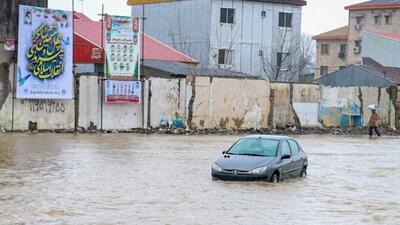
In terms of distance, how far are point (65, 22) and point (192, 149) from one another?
10.4 m

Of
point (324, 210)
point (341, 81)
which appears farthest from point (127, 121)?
point (324, 210)

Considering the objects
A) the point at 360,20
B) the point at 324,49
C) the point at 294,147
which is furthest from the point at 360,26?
the point at 294,147

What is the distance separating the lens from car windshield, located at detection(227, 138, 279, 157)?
2150 centimetres

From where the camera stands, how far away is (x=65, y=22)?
38344 millimetres

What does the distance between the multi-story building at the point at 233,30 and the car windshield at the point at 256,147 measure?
44.2 meters

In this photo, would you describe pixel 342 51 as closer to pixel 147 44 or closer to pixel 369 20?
pixel 369 20

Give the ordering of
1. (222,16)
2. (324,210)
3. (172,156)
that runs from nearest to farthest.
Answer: (324,210)
(172,156)
(222,16)

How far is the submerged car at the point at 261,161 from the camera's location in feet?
66.7

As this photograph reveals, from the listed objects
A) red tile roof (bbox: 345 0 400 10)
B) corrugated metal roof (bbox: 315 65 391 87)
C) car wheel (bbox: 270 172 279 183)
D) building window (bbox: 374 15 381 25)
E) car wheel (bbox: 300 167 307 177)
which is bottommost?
car wheel (bbox: 300 167 307 177)

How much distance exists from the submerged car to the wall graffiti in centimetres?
1779

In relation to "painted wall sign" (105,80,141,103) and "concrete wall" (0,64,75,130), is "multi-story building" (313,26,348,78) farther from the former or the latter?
"concrete wall" (0,64,75,130)

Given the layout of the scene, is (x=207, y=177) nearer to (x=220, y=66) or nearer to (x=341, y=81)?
(x=341, y=81)

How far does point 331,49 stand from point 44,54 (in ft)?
233

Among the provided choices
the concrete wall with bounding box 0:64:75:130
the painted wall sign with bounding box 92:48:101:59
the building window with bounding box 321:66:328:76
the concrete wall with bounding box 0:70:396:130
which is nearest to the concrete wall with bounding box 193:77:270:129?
the concrete wall with bounding box 0:70:396:130
